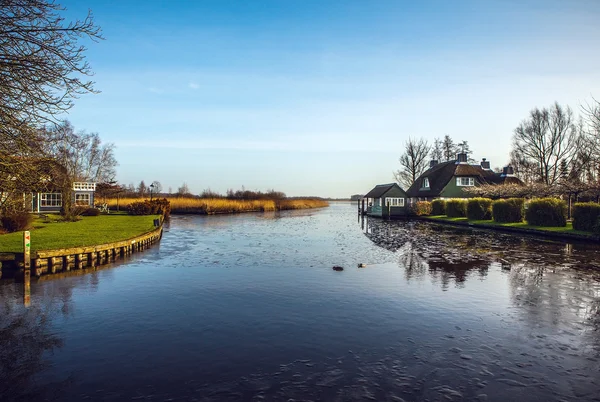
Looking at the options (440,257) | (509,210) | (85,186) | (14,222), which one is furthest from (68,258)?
(85,186)

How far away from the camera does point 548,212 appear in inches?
1086

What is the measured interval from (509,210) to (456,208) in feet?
30.1

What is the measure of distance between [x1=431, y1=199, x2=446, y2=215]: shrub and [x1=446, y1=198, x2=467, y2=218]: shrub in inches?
123

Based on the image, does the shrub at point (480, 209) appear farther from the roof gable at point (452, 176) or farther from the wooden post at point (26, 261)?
the wooden post at point (26, 261)

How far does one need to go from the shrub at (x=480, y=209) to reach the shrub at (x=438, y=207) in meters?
8.11

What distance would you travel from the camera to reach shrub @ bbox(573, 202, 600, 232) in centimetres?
2331

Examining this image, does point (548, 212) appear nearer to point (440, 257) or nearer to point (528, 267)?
point (440, 257)

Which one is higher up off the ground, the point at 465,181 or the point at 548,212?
the point at 465,181

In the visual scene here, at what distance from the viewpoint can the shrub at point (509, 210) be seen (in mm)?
32062

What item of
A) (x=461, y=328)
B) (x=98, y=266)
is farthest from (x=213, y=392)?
(x=98, y=266)

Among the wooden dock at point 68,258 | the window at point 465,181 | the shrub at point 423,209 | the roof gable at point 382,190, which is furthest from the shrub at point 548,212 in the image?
the wooden dock at point 68,258

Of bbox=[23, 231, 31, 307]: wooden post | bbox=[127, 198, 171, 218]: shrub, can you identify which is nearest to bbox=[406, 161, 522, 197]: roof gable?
bbox=[127, 198, 171, 218]: shrub

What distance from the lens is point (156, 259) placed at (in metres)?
16.7

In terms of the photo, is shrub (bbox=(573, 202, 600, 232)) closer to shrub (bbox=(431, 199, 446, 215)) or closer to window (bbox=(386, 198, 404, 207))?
shrub (bbox=(431, 199, 446, 215))
